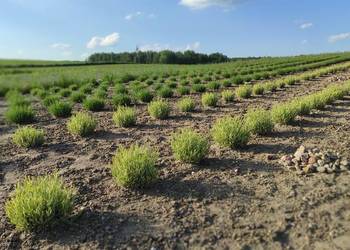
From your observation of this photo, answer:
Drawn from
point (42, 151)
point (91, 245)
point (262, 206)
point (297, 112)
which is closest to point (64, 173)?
point (42, 151)

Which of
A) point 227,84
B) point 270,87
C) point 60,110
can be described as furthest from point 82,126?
point 227,84

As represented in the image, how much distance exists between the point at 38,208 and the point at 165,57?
113260 mm

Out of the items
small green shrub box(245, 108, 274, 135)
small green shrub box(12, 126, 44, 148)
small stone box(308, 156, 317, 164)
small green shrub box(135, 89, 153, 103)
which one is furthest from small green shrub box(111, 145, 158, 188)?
small green shrub box(135, 89, 153, 103)

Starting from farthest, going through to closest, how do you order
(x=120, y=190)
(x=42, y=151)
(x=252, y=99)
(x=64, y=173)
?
(x=252, y=99), (x=42, y=151), (x=64, y=173), (x=120, y=190)

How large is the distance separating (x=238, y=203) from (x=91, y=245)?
1781 mm

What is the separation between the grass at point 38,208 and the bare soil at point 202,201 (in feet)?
0.35

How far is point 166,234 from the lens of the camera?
187 inches

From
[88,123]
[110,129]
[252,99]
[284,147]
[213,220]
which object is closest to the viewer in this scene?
[213,220]

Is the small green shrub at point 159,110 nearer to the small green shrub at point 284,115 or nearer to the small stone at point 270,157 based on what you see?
the small green shrub at point 284,115

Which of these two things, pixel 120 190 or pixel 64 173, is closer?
pixel 120 190

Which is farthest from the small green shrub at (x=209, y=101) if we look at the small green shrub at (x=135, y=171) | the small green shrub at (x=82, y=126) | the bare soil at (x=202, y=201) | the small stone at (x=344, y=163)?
the small green shrub at (x=135, y=171)

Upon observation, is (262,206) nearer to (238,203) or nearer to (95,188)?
(238,203)

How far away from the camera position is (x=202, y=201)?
553 centimetres

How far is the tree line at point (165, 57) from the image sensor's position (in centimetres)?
11669
